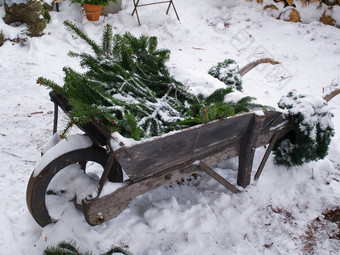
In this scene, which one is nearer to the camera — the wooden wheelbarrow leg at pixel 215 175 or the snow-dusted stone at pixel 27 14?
the wooden wheelbarrow leg at pixel 215 175

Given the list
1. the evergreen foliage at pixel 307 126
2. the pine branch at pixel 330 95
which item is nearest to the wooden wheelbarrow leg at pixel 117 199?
the evergreen foliage at pixel 307 126

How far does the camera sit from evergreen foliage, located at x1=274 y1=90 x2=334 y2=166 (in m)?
2.89

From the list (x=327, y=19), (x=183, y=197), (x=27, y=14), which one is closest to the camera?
(x=183, y=197)

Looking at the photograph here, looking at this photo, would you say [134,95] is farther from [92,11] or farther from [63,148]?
[92,11]

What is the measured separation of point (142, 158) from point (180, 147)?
0.31m

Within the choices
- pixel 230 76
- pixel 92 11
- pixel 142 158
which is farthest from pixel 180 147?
pixel 92 11

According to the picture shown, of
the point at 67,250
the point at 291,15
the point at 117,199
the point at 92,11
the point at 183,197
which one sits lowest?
the point at 183,197

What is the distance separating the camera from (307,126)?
290cm

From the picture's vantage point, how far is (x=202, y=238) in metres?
2.62

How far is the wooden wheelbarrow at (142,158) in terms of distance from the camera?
6.96 ft

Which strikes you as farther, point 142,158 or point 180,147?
point 180,147

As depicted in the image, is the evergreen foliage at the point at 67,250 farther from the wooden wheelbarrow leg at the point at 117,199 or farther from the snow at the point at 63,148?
the snow at the point at 63,148

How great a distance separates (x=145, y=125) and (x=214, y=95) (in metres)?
0.69

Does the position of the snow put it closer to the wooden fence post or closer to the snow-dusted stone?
the wooden fence post
